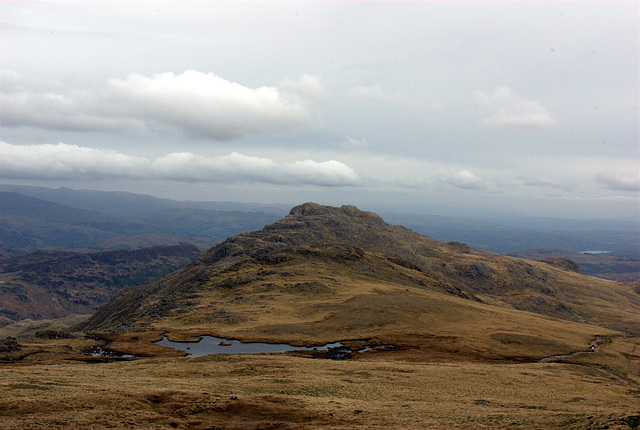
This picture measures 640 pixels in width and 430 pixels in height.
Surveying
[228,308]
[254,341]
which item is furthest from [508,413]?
[228,308]

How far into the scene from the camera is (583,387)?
5025 centimetres

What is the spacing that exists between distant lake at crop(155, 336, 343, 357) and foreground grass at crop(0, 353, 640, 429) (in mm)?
13133

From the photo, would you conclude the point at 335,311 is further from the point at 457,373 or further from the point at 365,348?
the point at 457,373

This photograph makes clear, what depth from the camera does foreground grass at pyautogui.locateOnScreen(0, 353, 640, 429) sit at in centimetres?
3133

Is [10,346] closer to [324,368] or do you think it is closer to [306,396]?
[324,368]

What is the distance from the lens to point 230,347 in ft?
255

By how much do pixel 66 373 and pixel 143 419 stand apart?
24.0 metres

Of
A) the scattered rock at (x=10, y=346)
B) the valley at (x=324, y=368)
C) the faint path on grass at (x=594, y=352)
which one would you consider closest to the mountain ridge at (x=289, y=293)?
the valley at (x=324, y=368)

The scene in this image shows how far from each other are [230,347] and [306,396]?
42166mm

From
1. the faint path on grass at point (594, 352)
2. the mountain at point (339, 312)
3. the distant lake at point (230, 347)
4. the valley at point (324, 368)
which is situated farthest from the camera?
the mountain at point (339, 312)

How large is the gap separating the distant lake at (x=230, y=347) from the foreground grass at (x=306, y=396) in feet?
43.1

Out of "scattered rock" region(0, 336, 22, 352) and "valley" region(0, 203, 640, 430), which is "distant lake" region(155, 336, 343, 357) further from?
"scattered rock" region(0, 336, 22, 352)

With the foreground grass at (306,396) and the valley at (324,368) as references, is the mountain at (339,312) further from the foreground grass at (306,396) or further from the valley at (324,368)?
the foreground grass at (306,396)

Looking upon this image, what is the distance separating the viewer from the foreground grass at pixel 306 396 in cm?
3133
